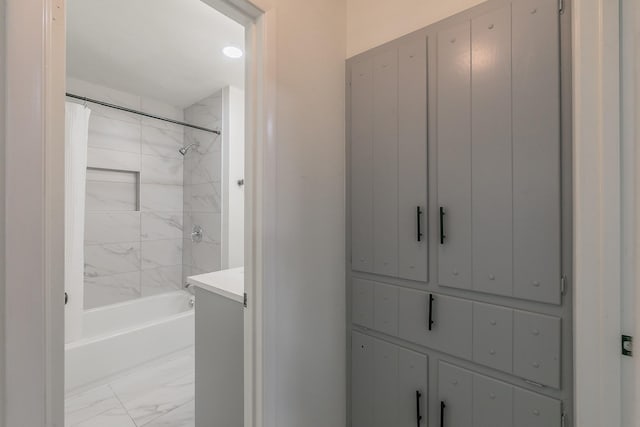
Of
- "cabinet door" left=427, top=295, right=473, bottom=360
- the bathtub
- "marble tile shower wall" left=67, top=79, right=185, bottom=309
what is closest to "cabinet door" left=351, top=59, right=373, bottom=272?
"cabinet door" left=427, top=295, right=473, bottom=360

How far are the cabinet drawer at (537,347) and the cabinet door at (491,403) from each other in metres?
0.09

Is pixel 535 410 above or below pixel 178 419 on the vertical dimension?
above

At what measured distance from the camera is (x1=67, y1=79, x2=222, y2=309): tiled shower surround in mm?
2752

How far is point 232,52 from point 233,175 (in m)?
1.11

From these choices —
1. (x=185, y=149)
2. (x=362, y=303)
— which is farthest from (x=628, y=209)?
(x=185, y=149)

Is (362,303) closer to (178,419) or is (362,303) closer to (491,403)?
(491,403)

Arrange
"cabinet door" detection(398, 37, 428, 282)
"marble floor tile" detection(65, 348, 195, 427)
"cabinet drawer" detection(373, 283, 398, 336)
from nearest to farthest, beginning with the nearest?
"cabinet door" detection(398, 37, 428, 282)
"cabinet drawer" detection(373, 283, 398, 336)
"marble floor tile" detection(65, 348, 195, 427)

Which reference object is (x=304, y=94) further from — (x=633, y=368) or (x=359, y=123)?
(x=633, y=368)

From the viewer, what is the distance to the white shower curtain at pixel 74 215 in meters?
2.13

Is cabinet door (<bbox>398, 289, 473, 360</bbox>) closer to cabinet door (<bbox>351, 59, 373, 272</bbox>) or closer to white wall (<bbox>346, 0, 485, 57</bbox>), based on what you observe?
cabinet door (<bbox>351, 59, 373, 272</bbox>)

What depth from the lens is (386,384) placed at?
4.20 ft

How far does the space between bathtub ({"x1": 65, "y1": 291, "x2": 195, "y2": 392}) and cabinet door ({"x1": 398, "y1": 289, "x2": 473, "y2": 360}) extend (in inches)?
88.3

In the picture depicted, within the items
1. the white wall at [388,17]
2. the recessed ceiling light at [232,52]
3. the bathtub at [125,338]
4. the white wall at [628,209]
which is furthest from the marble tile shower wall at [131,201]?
the white wall at [628,209]

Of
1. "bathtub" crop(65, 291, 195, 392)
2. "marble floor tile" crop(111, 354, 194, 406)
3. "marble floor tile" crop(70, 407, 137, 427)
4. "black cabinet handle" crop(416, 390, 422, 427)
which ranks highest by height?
"black cabinet handle" crop(416, 390, 422, 427)
